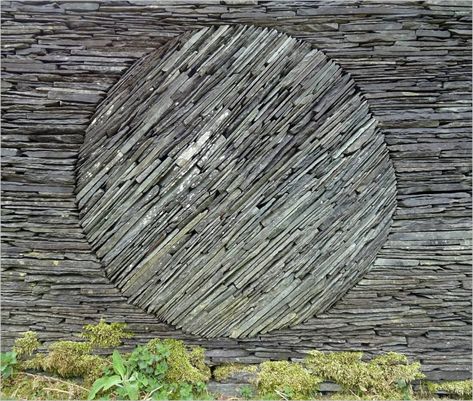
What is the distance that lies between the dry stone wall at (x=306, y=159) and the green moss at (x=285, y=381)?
0.29 ft

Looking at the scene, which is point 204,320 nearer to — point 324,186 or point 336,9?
point 324,186

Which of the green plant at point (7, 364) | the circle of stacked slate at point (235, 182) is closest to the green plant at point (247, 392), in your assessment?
the circle of stacked slate at point (235, 182)

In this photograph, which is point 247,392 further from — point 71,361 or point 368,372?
point 71,361

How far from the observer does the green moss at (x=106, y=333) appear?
9.25ft

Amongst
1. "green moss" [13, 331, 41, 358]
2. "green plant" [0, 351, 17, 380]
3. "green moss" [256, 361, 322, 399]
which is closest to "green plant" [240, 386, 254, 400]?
"green moss" [256, 361, 322, 399]

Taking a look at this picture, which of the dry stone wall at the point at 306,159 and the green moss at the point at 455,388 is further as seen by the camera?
the green moss at the point at 455,388

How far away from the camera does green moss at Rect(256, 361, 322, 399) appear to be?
2.76 m

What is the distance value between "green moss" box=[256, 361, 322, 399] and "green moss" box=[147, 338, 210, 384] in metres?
0.38

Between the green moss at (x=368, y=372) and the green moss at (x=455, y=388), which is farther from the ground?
the green moss at (x=368, y=372)

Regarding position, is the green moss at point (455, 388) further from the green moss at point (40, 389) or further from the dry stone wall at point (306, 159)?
the green moss at point (40, 389)

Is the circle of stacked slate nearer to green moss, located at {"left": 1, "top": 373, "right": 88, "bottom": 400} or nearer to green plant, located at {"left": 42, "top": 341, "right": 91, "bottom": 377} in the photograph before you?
green plant, located at {"left": 42, "top": 341, "right": 91, "bottom": 377}

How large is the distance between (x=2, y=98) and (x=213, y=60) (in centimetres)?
143

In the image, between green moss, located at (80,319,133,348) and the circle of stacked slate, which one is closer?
the circle of stacked slate

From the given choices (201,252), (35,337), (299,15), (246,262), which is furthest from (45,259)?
(299,15)
